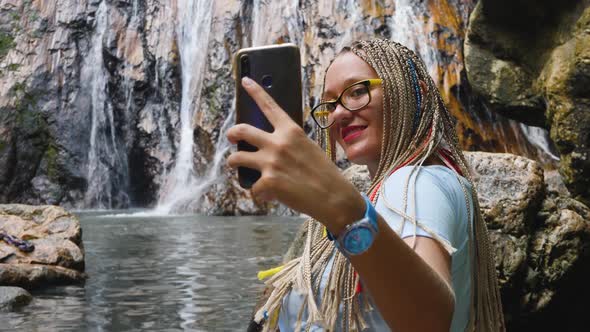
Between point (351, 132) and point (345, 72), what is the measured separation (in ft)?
0.50

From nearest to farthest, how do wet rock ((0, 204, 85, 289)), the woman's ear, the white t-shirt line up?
the white t-shirt < the woman's ear < wet rock ((0, 204, 85, 289))

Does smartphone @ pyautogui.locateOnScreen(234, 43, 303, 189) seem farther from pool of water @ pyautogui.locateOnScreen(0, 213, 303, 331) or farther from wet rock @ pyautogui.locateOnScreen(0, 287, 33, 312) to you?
wet rock @ pyautogui.locateOnScreen(0, 287, 33, 312)

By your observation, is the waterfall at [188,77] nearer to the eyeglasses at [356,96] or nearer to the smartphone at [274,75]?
the eyeglasses at [356,96]

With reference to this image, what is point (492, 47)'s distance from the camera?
965 cm

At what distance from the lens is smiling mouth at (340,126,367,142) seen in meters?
1.78

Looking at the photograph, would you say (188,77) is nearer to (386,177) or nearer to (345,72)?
(345,72)

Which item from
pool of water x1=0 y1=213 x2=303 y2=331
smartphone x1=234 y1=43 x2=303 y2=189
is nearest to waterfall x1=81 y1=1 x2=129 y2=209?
pool of water x1=0 y1=213 x2=303 y2=331

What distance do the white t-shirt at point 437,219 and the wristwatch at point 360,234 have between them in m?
0.22

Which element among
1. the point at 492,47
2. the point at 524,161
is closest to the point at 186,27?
the point at 492,47

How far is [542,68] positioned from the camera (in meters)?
9.15

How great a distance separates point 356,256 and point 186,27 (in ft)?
74.0

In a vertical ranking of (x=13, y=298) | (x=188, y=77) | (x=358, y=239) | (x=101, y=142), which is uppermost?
(x=188, y=77)

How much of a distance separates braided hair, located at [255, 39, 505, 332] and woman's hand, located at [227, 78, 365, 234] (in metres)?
0.45

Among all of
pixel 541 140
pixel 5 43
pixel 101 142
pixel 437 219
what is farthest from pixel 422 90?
pixel 5 43
